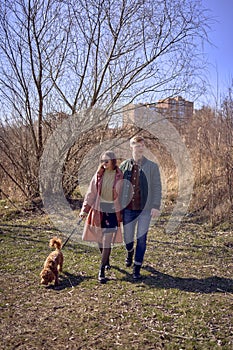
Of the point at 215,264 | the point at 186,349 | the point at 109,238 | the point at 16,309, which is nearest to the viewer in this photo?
the point at 186,349

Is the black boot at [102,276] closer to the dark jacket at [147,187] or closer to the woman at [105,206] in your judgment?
the woman at [105,206]

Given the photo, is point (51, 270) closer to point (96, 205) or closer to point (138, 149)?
point (96, 205)

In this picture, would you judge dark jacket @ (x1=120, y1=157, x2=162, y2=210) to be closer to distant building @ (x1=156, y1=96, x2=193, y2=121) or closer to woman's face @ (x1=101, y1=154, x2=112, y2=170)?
woman's face @ (x1=101, y1=154, x2=112, y2=170)

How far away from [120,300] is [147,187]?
4.38ft

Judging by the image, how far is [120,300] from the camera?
3.54 meters

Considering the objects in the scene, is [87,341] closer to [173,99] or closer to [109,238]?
[109,238]

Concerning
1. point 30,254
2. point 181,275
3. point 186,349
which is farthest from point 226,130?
point 186,349

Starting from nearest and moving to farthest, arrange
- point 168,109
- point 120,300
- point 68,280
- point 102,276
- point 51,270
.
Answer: point 120,300 < point 51,270 < point 102,276 < point 68,280 < point 168,109

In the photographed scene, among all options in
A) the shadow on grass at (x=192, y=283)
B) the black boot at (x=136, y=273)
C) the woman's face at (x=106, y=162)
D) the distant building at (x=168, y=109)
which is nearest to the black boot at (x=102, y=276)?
the black boot at (x=136, y=273)

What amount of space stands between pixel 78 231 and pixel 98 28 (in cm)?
473

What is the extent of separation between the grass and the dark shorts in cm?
66

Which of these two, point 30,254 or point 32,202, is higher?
point 32,202

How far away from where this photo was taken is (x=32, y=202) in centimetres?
848

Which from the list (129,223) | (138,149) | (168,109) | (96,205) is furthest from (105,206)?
(168,109)
